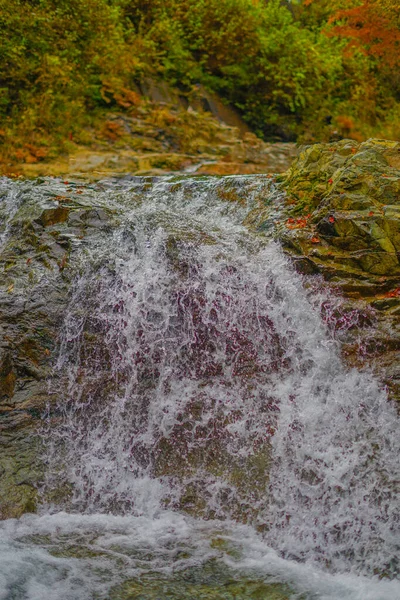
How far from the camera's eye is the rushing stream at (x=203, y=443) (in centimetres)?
375

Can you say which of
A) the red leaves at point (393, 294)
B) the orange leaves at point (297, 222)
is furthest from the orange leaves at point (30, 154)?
the red leaves at point (393, 294)

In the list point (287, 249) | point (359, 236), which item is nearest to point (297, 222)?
point (287, 249)

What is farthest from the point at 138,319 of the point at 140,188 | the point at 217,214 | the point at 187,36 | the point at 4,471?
the point at 187,36

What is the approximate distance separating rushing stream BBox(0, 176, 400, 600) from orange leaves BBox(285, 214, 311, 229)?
1.05 feet

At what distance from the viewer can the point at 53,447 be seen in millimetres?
4812

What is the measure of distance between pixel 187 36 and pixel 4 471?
11.2 metres

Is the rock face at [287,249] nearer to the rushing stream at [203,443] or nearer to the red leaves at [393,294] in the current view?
the red leaves at [393,294]

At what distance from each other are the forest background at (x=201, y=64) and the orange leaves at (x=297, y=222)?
518 cm

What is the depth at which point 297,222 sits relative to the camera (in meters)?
6.13

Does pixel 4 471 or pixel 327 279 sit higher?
pixel 327 279

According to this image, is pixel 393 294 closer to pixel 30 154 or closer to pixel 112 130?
pixel 30 154

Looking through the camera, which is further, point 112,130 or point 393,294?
point 112,130

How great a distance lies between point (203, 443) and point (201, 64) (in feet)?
33.9

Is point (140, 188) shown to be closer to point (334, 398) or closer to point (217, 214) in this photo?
point (217, 214)
